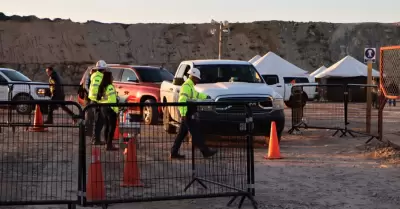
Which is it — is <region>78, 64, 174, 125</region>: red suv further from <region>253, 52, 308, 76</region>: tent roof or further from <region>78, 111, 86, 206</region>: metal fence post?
<region>253, 52, 308, 76</region>: tent roof

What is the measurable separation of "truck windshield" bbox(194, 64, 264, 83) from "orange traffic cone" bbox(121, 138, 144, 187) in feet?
21.7

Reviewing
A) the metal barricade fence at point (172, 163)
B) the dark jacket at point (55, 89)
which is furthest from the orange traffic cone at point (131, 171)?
the dark jacket at point (55, 89)

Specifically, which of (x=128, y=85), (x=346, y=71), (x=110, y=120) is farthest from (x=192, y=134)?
(x=346, y=71)

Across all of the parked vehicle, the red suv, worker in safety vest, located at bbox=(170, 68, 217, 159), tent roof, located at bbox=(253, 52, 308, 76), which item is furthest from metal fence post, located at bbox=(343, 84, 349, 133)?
tent roof, located at bbox=(253, 52, 308, 76)

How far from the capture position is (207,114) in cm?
1019

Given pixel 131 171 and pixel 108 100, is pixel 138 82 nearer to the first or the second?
pixel 108 100

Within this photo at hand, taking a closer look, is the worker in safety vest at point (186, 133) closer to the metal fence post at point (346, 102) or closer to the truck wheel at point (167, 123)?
the truck wheel at point (167, 123)

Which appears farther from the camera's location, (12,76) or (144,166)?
(12,76)

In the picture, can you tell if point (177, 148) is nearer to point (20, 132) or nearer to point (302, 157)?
point (20, 132)

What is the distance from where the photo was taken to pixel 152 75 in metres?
21.8

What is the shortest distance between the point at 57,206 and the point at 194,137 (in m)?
2.24

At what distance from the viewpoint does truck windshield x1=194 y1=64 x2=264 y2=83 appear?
16312 millimetres

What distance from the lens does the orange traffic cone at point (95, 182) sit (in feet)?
28.0

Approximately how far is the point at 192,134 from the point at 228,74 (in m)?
6.81
